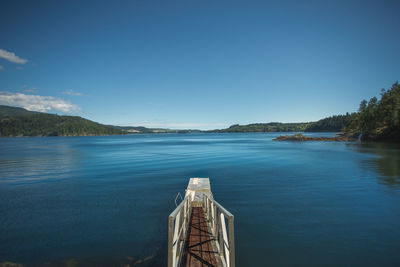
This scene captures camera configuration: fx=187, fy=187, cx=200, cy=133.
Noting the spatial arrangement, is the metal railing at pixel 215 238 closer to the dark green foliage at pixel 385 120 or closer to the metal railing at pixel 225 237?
the metal railing at pixel 225 237

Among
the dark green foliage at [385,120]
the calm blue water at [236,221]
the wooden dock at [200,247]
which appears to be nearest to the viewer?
the wooden dock at [200,247]

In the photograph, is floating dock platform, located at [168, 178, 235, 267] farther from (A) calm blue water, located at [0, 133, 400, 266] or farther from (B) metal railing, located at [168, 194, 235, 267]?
(A) calm blue water, located at [0, 133, 400, 266]

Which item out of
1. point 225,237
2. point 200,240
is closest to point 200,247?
point 200,240

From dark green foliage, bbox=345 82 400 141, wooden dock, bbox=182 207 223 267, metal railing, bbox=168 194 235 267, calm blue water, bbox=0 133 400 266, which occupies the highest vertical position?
dark green foliage, bbox=345 82 400 141

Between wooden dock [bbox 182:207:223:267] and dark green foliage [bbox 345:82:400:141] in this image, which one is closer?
wooden dock [bbox 182:207:223:267]

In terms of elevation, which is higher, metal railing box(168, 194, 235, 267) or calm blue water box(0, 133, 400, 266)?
metal railing box(168, 194, 235, 267)

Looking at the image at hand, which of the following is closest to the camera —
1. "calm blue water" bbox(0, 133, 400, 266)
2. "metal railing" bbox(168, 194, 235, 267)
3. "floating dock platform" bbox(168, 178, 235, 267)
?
"metal railing" bbox(168, 194, 235, 267)

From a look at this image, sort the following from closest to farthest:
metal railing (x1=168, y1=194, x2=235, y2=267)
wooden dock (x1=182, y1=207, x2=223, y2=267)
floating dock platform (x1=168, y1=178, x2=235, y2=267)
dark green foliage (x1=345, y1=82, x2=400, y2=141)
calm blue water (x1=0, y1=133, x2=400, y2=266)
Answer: metal railing (x1=168, y1=194, x2=235, y2=267) < floating dock platform (x1=168, y1=178, x2=235, y2=267) < wooden dock (x1=182, y1=207, x2=223, y2=267) < calm blue water (x1=0, y1=133, x2=400, y2=266) < dark green foliage (x1=345, y1=82, x2=400, y2=141)

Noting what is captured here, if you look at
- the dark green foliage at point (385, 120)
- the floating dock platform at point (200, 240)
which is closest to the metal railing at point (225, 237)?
the floating dock platform at point (200, 240)

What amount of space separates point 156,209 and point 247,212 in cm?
544

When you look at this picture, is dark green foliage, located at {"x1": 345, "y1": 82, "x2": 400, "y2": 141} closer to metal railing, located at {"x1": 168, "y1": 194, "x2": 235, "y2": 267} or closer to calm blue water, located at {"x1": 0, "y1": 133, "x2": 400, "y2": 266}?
calm blue water, located at {"x1": 0, "y1": 133, "x2": 400, "y2": 266}

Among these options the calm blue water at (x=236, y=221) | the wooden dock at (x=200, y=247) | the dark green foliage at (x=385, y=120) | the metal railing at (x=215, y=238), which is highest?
the dark green foliage at (x=385, y=120)

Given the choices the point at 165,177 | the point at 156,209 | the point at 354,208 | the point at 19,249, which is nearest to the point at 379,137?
the point at 354,208

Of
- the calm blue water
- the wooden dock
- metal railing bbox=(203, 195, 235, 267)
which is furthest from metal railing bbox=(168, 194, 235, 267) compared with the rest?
the calm blue water
